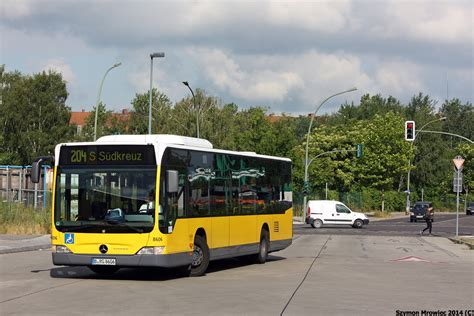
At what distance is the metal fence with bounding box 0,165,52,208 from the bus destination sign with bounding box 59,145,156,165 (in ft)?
62.7

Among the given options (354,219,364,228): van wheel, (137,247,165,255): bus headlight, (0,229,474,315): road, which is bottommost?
(354,219,364,228): van wheel

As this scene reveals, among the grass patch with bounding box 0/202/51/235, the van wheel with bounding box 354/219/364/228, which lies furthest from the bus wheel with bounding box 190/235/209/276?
the van wheel with bounding box 354/219/364/228

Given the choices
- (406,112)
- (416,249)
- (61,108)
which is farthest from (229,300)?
(406,112)

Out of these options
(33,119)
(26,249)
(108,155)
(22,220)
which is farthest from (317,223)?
(33,119)

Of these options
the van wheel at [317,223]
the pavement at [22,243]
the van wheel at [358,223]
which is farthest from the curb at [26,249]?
the van wheel at [358,223]

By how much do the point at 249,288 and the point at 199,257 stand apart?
2859 mm

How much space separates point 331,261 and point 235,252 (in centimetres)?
383

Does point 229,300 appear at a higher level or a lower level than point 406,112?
lower

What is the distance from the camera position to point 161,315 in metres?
11.7

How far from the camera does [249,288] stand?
15.6 meters

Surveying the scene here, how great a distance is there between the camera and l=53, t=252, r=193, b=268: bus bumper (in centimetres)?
1650

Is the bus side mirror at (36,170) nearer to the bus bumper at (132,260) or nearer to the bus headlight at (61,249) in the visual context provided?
the bus headlight at (61,249)

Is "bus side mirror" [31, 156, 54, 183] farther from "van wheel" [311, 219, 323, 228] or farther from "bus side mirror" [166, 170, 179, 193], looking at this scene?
"van wheel" [311, 219, 323, 228]

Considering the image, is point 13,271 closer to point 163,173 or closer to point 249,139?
point 163,173
